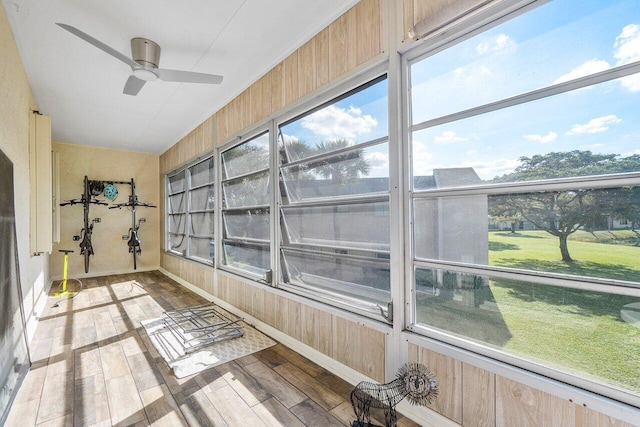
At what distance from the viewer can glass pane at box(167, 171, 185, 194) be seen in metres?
5.60

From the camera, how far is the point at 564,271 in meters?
1.27

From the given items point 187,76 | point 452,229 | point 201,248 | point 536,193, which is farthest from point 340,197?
point 201,248

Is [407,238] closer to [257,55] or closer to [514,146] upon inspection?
[514,146]

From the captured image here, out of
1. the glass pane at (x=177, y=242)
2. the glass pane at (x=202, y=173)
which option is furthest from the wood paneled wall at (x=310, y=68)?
the glass pane at (x=177, y=242)

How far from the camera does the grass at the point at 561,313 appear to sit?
113cm

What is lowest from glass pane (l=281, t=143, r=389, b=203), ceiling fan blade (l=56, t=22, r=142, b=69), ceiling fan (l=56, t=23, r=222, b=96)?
glass pane (l=281, t=143, r=389, b=203)

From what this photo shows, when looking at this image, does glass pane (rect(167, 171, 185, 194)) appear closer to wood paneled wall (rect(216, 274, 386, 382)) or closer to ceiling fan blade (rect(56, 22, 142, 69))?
wood paneled wall (rect(216, 274, 386, 382))

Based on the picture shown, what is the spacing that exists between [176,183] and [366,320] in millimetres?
5469

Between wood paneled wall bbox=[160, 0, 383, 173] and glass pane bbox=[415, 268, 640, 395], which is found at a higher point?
wood paneled wall bbox=[160, 0, 383, 173]

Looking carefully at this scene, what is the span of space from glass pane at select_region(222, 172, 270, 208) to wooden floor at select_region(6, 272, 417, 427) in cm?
164

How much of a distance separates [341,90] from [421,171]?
1.00 m

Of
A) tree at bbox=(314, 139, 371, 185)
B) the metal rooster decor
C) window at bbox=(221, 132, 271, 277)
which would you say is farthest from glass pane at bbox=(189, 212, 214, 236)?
the metal rooster decor

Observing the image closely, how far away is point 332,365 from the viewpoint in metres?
2.24

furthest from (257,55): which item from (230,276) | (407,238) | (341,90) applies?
(230,276)
